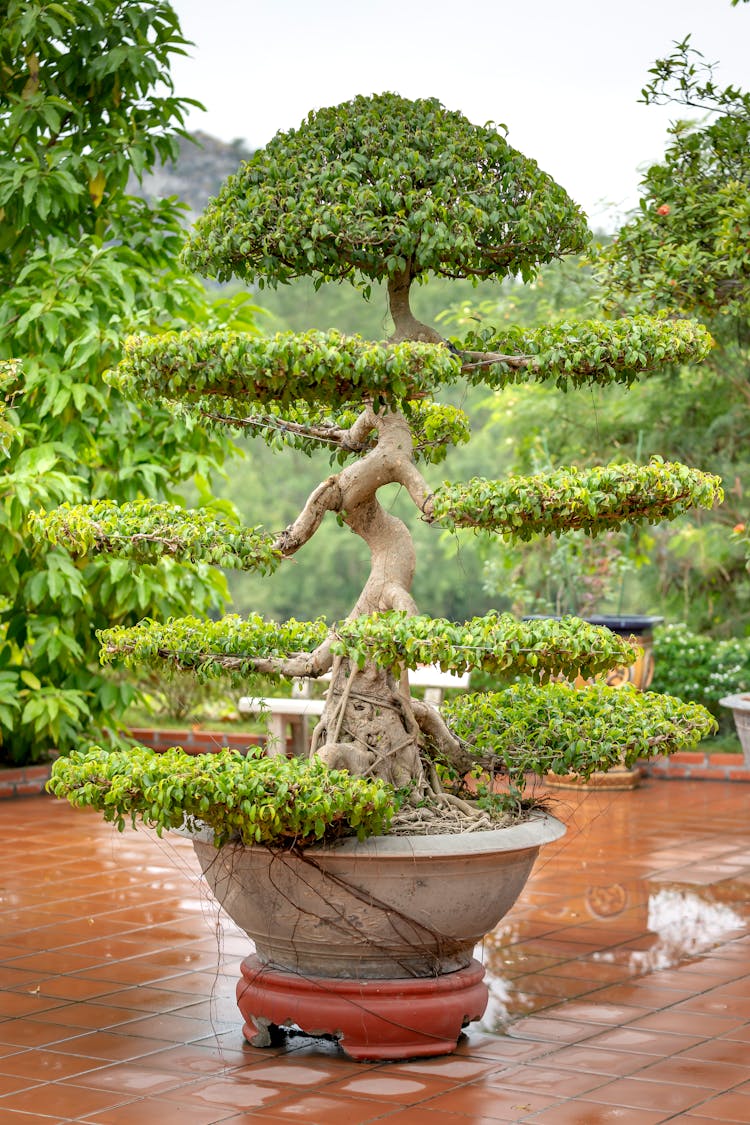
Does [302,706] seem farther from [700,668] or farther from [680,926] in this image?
[700,668]

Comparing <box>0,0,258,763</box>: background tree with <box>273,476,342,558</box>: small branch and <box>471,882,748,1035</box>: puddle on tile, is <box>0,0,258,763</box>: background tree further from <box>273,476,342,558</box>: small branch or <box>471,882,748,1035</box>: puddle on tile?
<box>273,476,342,558</box>: small branch

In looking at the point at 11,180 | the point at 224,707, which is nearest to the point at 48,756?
the point at 224,707

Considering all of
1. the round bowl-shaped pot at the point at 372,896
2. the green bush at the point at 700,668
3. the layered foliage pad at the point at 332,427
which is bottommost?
the round bowl-shaped pot at the point at 372,896

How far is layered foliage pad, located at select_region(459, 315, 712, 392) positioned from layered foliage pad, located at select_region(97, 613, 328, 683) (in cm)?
93

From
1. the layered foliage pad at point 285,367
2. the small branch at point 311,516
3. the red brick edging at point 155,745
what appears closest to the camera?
the layered foliage pad at point 285,367

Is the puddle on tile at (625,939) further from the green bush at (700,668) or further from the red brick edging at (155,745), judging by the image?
the green bush at (700,668)

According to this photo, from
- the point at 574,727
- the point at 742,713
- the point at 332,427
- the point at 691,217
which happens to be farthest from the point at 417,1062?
the point at 742,713

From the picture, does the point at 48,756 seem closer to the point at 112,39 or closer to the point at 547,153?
the point at 112,39

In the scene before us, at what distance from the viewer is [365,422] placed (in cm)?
390

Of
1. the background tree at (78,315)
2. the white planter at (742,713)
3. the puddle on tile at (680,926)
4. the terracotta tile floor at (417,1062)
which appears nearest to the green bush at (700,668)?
the white planter at (742,713)

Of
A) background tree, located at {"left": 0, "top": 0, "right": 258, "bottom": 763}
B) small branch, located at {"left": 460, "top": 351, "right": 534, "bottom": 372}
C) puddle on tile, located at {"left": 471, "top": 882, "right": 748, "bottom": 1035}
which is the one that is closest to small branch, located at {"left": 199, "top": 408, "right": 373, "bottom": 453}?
small branch, located at {"left": 460, "top": 351, "right": 534, "bottom": 372}

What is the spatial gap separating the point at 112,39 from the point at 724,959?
4.98 meters

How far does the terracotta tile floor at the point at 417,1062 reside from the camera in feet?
10.1

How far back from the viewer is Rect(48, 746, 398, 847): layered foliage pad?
10.4ft
